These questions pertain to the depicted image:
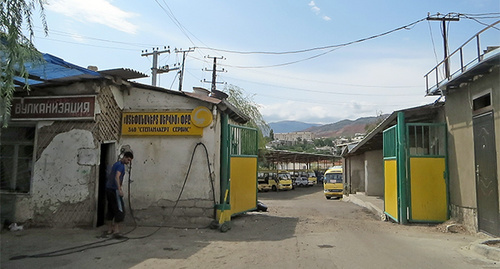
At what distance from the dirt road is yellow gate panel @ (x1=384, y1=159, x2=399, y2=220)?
141cm

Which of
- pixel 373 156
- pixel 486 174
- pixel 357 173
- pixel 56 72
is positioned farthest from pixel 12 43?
pixel 357 173

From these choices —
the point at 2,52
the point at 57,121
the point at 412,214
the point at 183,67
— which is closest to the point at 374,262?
the point at 412,214

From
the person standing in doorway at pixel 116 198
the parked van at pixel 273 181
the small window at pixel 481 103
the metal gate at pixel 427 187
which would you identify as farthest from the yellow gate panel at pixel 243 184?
the parked van at pixel 273 181

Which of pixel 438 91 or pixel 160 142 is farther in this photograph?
pixel 438 91

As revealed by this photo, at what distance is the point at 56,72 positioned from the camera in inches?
315

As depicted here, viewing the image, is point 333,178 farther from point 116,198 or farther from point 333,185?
point 116,198

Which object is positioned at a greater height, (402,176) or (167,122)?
(167,122)

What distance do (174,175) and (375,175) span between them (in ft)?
55.8

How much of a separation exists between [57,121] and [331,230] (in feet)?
23.9

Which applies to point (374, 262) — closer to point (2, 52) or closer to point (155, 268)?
point (155, 268)

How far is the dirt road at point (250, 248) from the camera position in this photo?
596 centimetres

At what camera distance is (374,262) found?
604 centimetres

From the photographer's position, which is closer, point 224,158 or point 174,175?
point 174,175

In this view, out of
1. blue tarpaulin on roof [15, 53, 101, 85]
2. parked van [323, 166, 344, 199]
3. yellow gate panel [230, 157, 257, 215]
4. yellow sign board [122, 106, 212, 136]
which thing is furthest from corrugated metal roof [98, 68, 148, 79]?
parked van [323, 166, 344, 199]
